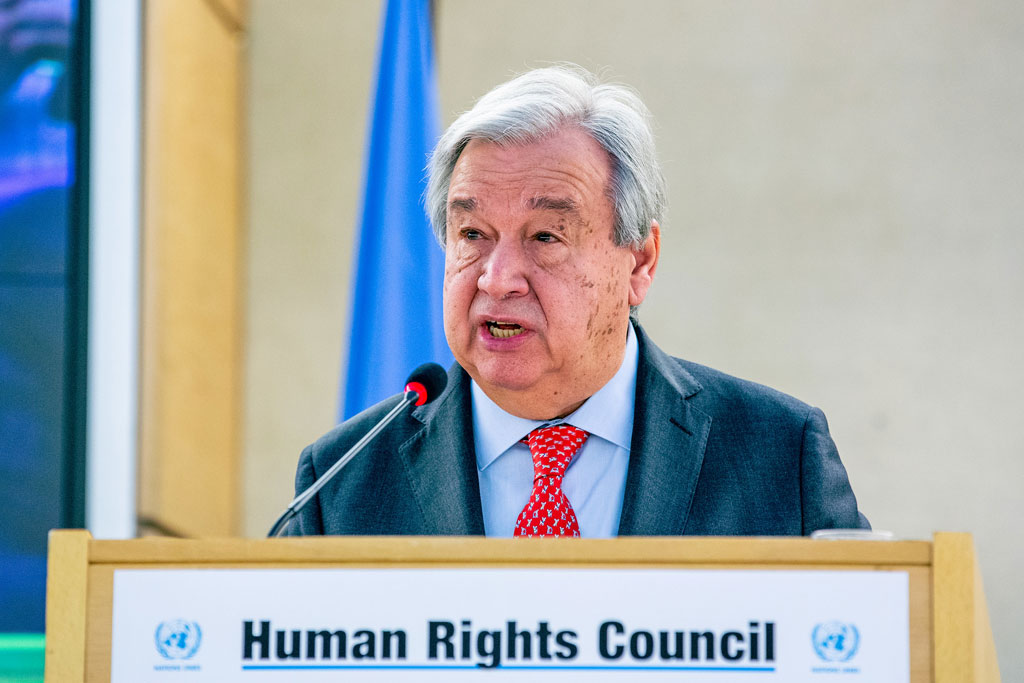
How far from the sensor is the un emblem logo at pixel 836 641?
136 cm

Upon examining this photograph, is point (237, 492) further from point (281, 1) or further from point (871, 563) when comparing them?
point (871, 563)

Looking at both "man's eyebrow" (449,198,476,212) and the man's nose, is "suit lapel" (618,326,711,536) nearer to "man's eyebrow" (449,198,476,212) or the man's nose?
the man's nose

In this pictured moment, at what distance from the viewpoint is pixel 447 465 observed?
2.18m

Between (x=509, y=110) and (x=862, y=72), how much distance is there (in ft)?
9.85

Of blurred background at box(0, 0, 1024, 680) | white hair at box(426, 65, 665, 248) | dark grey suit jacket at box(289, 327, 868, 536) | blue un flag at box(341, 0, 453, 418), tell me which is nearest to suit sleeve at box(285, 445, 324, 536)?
dark grey suit jacket at box(289, 327, 868, 536)

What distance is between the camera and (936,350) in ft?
15.7

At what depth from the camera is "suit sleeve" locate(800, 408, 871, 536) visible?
2.12 m

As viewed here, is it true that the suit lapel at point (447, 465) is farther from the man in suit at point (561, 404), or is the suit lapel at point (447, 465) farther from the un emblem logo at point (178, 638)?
the un emblem logo at point (178, 638)

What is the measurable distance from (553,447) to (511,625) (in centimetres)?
82

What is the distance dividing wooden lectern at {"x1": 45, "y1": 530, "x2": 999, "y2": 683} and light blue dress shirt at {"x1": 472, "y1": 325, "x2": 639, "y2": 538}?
28.1 inches

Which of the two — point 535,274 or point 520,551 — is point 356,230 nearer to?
point 535,274

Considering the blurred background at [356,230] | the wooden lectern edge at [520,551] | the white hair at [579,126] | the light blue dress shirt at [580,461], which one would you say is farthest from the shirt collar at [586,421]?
the blurred background at [356,230]

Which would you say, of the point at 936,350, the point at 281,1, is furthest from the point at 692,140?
the point at 281,1

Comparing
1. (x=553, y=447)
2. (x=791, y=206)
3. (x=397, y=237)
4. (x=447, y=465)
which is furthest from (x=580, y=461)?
(x=791, y=206)
